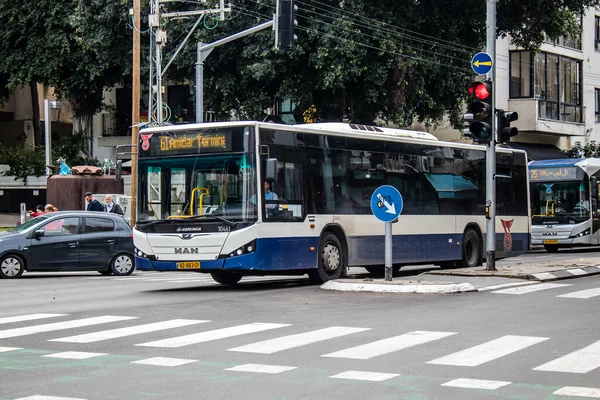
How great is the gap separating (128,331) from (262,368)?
3131mm

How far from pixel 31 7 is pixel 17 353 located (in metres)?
36.5

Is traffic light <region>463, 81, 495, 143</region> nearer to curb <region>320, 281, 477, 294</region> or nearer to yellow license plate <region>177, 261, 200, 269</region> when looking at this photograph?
curb <region>320, 281, 477, 294</region>

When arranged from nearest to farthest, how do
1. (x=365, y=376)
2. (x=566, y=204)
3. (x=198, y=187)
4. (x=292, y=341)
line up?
(x=365, y=376) < (x=292, y=341) < (x=198, y=187) < (x=566, y=204)

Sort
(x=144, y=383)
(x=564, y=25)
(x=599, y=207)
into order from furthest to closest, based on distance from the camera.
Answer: (x=564, y=25) → (x=599, y=207) → (x=144, y=383)

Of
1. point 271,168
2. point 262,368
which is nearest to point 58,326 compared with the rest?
point 262,368

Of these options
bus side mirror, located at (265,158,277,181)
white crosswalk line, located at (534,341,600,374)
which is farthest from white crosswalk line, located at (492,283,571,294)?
white crosswalk line, located at (534,341,600,374)

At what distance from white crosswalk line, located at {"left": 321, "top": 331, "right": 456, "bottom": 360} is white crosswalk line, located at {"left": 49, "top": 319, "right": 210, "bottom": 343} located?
267cm

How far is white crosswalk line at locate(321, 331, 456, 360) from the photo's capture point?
379 inches

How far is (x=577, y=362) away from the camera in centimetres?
910

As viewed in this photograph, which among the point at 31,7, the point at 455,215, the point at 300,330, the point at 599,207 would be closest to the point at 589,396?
the point at 300,330

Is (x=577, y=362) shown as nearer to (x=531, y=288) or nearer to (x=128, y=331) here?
(x=128, y=331)

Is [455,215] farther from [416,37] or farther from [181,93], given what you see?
[181,93]

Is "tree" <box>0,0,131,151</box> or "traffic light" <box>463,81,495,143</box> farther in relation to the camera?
"tree" <box>0,0,131,151</box>

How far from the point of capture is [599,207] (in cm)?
3622
